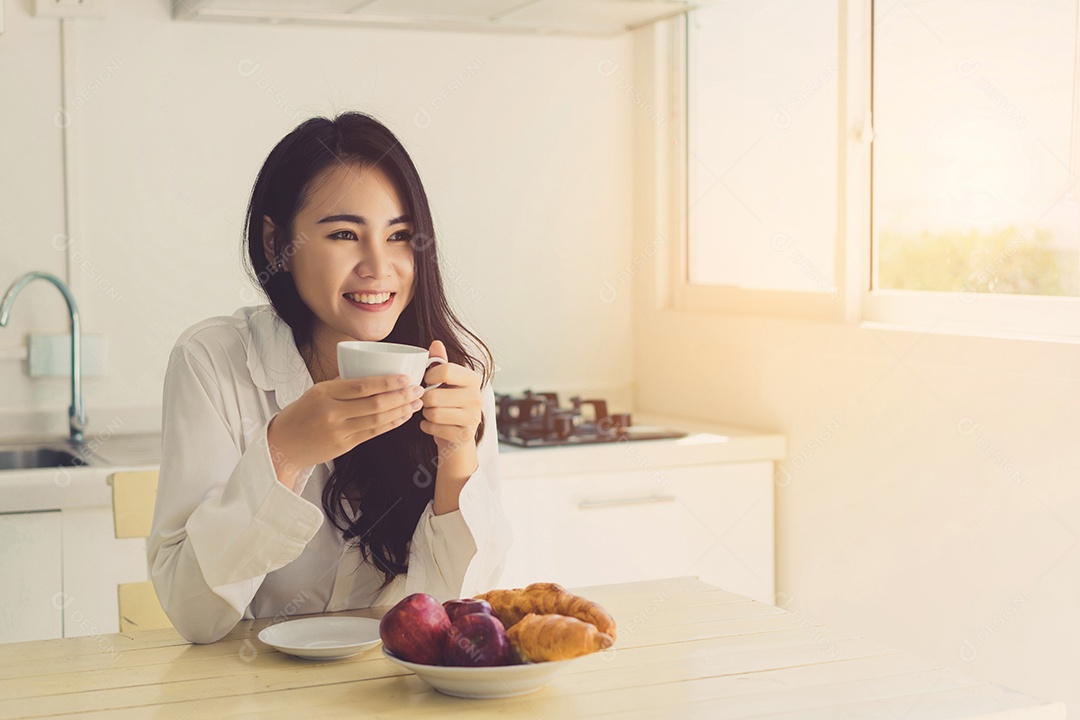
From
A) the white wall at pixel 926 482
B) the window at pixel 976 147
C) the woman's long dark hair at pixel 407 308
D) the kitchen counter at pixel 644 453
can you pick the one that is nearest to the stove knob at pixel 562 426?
the kitchen counter at pixel 644 453

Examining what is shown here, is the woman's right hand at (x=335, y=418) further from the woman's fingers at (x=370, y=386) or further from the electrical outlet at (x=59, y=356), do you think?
Result: the electrical outlet at (x=59, y=356)

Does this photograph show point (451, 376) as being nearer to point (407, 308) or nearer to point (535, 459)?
point (407, 308)

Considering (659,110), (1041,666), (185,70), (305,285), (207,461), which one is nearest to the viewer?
(207,461)

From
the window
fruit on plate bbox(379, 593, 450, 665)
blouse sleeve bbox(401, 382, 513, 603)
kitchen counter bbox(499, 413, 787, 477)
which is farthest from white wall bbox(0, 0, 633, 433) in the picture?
fruit on plate bbox(379, 593, 450, 665)

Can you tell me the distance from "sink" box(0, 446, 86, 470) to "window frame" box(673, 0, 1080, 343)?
4.94 ft

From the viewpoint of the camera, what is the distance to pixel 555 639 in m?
1.00

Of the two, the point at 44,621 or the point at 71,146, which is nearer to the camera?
the point at 44,621

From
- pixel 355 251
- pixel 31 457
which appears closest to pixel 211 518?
pixel 355 251

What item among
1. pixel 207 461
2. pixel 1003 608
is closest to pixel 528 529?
pixel 1003 608

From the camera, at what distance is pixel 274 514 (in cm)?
117

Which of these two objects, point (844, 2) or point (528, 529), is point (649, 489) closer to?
point (528, 529)

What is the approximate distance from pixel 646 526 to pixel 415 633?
141 centimetres

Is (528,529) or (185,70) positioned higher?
(185,70)

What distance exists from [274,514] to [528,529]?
1.17 metres
